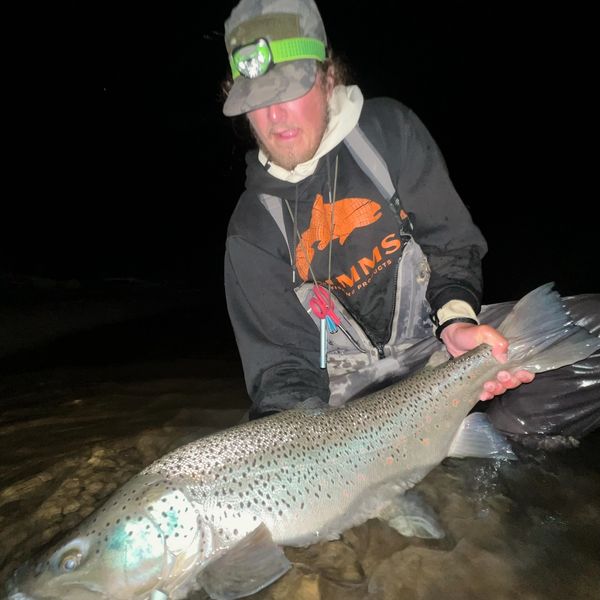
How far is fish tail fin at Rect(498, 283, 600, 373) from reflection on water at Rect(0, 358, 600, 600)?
0.63 m

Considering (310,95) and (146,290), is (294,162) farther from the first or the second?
(146,290)

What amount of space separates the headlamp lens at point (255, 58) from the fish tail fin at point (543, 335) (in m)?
1.90

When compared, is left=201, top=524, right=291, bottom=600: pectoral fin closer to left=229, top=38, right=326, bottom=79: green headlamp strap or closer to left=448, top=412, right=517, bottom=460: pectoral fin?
left=448, top=412, right=517, bottom=460: pectoral fin


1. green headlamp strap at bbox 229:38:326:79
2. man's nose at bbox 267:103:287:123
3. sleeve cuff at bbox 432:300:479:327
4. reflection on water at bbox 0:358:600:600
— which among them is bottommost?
reflection on water at bbox 0:358:600:600

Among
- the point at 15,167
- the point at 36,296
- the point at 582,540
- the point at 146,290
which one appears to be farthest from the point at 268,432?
the point at 15,167

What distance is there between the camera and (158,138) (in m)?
38.7

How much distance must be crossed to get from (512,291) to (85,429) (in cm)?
1183

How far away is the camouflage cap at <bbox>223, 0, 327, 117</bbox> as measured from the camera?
2.56m

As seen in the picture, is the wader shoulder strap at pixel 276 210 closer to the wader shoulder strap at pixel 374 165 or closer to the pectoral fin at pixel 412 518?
the wader shoulder strap at pixel 374 165

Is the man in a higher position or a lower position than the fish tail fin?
higher

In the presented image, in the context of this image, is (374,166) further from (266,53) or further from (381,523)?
(381,523)

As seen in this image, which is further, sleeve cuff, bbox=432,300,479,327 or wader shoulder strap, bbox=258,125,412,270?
wader shoulder strap, bbox=258,125,412,270

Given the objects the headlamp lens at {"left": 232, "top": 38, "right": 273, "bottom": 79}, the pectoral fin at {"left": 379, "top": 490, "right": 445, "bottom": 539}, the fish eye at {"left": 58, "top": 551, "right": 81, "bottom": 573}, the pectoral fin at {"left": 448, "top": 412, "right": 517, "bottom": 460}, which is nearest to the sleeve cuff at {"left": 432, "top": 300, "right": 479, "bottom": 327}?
the pectoral fin at {"left": 448, "top": 412, "right": 517, "bottom": 460}

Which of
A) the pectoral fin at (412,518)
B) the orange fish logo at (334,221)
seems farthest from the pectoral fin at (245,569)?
the orange fish logo at (334,221)
